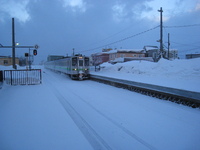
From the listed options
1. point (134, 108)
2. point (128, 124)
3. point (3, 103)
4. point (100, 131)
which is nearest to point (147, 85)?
point (134, 108)

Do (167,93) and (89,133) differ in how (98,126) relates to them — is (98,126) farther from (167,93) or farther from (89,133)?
(167,93)

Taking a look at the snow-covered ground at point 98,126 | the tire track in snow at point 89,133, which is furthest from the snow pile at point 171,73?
the tire track in snow at point 89,133

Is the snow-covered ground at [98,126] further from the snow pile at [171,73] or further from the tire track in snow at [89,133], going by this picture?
the snow pile at [171,73]

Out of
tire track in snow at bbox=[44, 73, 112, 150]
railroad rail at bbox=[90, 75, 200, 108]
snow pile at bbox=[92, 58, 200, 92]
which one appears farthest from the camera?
snow pile at bbox=[92, 58, 200, 92]

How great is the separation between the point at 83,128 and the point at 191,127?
3.30 m

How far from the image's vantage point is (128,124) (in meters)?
4.70

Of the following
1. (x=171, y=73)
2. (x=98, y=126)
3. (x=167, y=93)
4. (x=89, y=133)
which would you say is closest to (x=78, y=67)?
(x=171, y=73)

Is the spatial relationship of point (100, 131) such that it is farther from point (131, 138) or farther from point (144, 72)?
point (144, 72)

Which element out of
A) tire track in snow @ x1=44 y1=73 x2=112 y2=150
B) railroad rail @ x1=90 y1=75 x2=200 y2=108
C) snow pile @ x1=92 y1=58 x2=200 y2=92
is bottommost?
tire track in snow @ x1=44 y1=73 x2=112 y2=150

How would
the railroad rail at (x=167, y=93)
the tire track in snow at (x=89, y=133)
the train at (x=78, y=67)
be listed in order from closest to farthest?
the tire track in snow at (x=89, y=133) < the railroad rail at (x=167, y=93) < the train at (x=78, y=67)

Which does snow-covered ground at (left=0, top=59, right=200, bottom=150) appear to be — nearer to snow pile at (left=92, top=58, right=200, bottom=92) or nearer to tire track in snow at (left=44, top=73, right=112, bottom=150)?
tire track in snow at (left=44, top=73, right=112, bottom=150)

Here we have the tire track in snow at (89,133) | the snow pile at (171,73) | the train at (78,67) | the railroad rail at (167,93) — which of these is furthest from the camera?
the train at (78,67)

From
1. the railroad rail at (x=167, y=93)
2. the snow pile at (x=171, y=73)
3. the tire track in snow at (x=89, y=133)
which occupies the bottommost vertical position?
the tire track in snow at (x=89, y=133)

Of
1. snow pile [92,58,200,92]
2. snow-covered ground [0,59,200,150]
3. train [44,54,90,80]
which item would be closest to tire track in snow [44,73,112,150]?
snow-covered ground [0,59,200,150]
